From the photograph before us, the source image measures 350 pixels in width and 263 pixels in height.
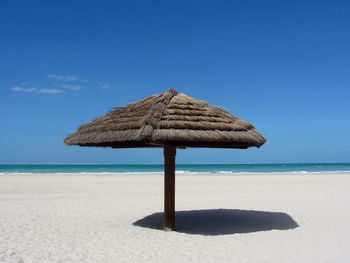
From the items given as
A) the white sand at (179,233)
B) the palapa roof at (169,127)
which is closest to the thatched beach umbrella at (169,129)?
the palapa roof at (169,127)

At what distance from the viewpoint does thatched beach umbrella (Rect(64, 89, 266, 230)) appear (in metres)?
5.83

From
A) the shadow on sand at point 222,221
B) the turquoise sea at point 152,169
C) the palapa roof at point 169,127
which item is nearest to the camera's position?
the palapa roof at point 169,127

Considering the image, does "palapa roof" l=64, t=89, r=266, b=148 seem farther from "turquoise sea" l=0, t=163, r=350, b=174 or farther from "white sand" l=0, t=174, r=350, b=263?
"turquoise sea" l=0, t=163, r=350, b=174

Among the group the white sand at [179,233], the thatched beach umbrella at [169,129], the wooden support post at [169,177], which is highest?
the thatched beach umbrella at [169,129]

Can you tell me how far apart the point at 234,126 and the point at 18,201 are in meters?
8.26

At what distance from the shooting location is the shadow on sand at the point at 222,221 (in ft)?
22.6

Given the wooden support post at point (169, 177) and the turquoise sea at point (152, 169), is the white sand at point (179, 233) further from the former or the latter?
the turquoise sea at point (152, 169)

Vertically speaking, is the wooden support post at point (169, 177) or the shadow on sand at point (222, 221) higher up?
the wooden support post at point (169, 177)

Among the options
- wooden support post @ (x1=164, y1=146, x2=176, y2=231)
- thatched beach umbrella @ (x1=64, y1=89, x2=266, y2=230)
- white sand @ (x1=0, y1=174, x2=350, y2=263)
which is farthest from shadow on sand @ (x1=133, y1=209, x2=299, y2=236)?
thatched beach umbrella @ (x1=64, y1=89, x2=266, y2=230)

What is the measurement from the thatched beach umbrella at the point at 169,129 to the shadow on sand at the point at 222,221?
0.73 metres

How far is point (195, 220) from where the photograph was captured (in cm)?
793

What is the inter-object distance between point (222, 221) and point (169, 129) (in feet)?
10.0

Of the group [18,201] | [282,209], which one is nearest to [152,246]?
[282,209]

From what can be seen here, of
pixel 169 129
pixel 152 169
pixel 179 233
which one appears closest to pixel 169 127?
pixel 169 129
